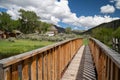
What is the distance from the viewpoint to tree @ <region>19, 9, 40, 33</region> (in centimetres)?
8679

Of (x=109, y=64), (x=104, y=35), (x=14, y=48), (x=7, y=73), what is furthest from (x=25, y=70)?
(x=104, y=35)

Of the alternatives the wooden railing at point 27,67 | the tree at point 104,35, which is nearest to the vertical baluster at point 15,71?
the wooden railing at point 27,67

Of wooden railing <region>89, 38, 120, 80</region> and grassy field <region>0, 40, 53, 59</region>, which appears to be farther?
grassy field <region>0, 40, 53, 59</region>

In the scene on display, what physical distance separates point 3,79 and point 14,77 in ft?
0.83

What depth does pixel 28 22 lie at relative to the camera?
8762 centimetres

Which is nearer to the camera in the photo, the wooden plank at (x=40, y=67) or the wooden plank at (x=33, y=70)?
the wooden plank at (x=33, y=70)

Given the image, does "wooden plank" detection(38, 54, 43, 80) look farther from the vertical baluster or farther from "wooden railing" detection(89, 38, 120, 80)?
"wooden railing" detection(89, 38, 120, 80)

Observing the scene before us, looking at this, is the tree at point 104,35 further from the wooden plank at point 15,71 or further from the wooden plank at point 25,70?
the wooden plank at point 15,71

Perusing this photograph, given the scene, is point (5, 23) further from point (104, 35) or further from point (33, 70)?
point (33, 70)

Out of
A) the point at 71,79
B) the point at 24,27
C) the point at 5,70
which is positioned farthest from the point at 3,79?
the point at 24,27

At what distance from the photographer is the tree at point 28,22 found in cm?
8679

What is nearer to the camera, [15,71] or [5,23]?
[15,71]

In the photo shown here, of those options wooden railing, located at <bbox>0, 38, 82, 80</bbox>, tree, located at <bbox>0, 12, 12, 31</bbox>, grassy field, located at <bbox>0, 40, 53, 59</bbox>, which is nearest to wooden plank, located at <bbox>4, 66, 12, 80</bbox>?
wooden railing, located at <bbox>0, 38, 82, 80</bbox>

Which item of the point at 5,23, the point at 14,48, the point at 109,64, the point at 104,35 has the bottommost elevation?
the point at 14,48
